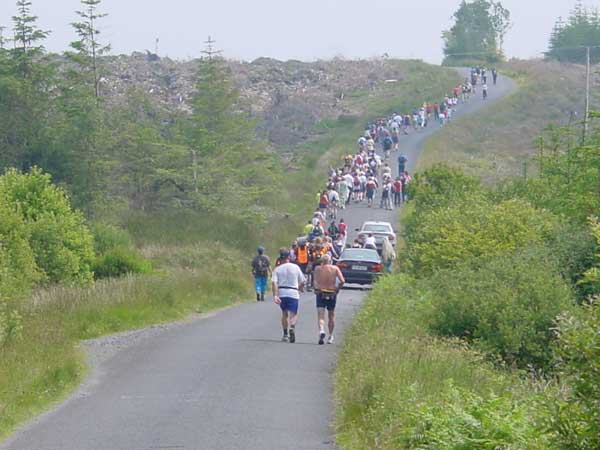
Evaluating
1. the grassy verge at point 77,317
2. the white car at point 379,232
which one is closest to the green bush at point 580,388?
the grassy verge at point 77,317

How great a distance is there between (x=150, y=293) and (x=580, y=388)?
21.6 m

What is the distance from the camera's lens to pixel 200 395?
52.2 ft

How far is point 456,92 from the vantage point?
324 ft

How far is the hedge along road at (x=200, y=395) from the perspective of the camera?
1309 cm

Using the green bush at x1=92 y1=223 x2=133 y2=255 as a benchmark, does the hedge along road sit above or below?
above

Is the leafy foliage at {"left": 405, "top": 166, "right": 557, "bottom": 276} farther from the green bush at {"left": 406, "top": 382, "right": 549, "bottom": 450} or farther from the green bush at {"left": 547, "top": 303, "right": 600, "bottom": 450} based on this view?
the green bush at {"left": 547, "top": 303, "right": 600, "bottom": 450}

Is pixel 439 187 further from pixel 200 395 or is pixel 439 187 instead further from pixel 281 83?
pixel 281 83

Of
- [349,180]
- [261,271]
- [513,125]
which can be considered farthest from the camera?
[513,125]

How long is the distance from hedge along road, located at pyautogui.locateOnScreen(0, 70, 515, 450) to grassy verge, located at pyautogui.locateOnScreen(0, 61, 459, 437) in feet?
1.86

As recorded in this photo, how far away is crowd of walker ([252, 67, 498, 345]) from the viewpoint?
21875 millimetres

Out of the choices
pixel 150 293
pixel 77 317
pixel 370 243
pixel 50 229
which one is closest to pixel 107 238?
pixel 50 229

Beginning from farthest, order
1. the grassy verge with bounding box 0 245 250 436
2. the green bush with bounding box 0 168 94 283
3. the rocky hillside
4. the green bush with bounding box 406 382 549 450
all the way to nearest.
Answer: the rocky hillside, the green bush with bounding box 0 168 94 283, the grassy verge with bounding box 0 245 250 436, the green bush with bounding box 406 382 549 450

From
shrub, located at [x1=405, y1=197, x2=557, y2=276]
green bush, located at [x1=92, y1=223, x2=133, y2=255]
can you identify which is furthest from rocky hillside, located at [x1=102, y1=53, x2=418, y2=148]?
shrub, located at [x1=405, y1=197, x2=557, y2=276]

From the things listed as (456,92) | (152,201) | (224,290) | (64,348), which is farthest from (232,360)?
(456,92)
